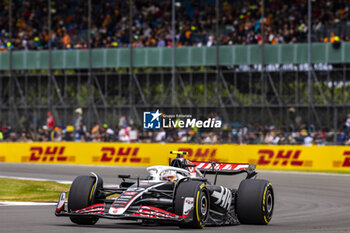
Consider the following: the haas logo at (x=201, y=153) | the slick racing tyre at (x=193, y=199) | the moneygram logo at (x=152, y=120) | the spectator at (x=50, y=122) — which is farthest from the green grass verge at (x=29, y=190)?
the spectator at (x=50, y=122)

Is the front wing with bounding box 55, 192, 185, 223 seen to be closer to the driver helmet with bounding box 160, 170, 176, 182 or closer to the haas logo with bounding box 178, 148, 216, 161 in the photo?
the driver helmet with bounding box 160, 170, 176, 182

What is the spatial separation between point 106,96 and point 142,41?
363 cm

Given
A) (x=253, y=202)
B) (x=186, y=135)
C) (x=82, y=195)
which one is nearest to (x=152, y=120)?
(x=82, y=195)

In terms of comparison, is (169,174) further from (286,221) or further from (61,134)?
(61,134)

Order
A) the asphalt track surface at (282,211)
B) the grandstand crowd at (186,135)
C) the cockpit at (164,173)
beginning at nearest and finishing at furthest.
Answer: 1. the asphalt track surface at (282,211)
2. the cockpit at (164,173)
3. the grandstand crowd at (186,135)

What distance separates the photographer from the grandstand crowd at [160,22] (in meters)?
40.2

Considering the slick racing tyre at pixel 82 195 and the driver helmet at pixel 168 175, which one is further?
the driver helmet at pixel 168 175

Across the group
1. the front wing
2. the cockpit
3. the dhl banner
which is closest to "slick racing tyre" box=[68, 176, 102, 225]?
the front wing

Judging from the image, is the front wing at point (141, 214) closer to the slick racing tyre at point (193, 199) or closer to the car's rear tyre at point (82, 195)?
the slick racing tyre at point (193, 199)

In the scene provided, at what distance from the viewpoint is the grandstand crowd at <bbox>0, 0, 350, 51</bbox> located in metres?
40.2

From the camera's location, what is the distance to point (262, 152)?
31.9m

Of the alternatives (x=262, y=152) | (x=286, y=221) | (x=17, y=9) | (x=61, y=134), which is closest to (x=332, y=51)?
(x=262, y=152)

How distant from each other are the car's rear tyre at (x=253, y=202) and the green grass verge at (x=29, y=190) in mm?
7184

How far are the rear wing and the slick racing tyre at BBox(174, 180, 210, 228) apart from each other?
1.96m
